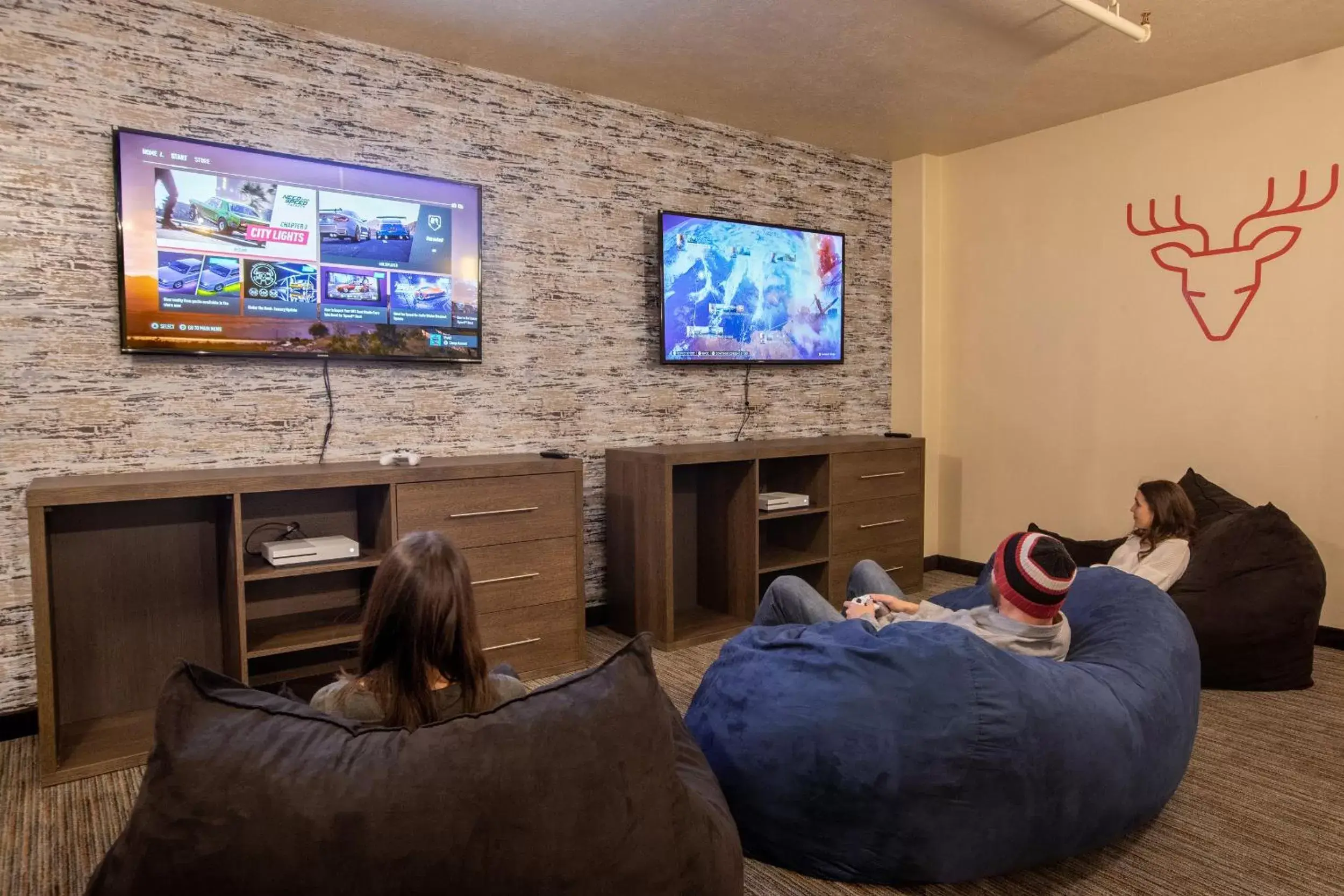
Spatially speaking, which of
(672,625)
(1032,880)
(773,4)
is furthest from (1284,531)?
(773,4)

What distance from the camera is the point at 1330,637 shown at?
369cm

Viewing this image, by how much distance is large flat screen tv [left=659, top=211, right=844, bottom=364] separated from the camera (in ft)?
13.5

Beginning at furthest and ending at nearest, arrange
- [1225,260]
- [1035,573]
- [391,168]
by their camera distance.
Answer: [1225,260], [391,168], [1035,573]

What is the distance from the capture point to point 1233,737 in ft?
8.87

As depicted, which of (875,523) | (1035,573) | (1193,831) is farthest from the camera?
(875,523)

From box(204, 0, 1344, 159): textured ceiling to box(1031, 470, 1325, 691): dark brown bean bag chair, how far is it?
1918 millimetres

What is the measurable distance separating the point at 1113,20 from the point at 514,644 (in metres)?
3.10

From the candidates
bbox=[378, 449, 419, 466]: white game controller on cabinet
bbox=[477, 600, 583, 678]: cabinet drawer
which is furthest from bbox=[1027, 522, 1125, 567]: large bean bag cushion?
bbox=[378, 449, 419, 466]: white game controller on cabinet

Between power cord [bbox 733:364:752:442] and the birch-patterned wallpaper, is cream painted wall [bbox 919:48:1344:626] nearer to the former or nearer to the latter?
the birch-patterned wallpaper

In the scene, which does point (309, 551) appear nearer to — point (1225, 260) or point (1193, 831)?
point (1193, 831)

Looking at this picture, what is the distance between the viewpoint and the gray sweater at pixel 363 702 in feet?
4.68

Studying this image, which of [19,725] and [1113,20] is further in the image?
[1113,20]

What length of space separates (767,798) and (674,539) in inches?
93.1

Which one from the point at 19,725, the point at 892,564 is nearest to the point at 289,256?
the point at 19,725
